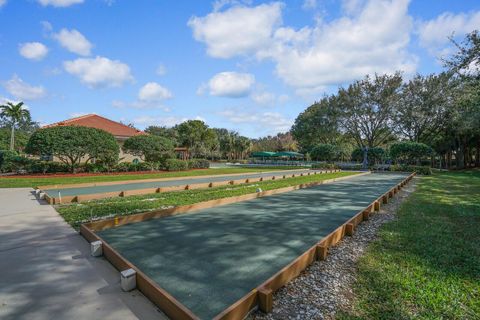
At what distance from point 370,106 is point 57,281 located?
32.2 m

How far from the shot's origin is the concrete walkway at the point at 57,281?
2.48m

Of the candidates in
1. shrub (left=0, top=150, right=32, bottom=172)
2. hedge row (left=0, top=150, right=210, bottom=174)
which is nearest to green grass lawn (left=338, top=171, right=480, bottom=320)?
hedge row (left=0, top=150, right=210, bottom=174)

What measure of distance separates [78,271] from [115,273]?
0.50m

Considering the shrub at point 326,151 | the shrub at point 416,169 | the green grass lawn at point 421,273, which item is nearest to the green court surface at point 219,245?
the green grass lawn at point 421,273

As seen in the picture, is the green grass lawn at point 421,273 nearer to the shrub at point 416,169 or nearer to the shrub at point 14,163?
the shrub at point 416,169

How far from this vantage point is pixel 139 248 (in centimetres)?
407

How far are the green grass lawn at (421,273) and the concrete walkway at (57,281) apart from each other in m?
2.24

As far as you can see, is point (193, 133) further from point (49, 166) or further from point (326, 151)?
point (49, 166)

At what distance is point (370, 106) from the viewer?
96.9 feet

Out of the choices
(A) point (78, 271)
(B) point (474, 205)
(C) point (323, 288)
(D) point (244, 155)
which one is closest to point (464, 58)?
(B) point (474, 205)

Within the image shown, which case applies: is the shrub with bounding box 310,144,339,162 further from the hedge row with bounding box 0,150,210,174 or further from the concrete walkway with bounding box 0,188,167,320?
the concrete walkway with bounding box 0,188,167,320

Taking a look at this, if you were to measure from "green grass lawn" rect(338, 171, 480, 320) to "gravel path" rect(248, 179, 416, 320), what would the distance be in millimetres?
130

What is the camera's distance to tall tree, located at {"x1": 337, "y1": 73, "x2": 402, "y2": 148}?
93.2ft

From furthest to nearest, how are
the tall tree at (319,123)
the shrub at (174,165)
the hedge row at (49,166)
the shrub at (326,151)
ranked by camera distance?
the tall tree at (319,123) → the shrub at (326,151) → the shrub at (174,165) → the hedge row at (49,166)
